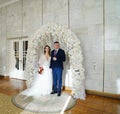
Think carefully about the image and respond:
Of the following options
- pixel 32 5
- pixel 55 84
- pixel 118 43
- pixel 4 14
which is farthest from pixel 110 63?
pixel 4 14

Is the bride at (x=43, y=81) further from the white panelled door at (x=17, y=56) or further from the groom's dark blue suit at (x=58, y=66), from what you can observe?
the white panelled door at (x=17, y=56)

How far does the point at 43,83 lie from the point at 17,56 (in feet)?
10.6

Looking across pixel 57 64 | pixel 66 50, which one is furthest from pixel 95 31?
pixel 57 64

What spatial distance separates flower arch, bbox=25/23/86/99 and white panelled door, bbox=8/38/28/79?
1.89 metres

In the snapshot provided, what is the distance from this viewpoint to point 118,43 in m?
4.15

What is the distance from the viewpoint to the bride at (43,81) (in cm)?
433

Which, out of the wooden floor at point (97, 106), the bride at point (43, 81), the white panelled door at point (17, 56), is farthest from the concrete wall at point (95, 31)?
the white panelled door at point (17, 56)

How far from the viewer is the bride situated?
4332 millimetres

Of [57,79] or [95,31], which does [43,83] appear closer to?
[57,79]

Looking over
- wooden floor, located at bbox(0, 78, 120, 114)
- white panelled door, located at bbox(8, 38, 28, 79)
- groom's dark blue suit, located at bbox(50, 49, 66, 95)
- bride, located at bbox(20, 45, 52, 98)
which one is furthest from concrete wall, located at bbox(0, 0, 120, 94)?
white panelled door, located at bbox(8, 38, 28, 79)

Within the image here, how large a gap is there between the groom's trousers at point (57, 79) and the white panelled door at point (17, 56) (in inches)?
111

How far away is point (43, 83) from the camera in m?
4.41

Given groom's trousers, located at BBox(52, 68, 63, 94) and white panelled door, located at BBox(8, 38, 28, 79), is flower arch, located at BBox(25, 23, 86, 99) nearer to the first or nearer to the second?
groom's trousers, located at BBox(52, 68, 63, 94)

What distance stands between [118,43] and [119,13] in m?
0.89
